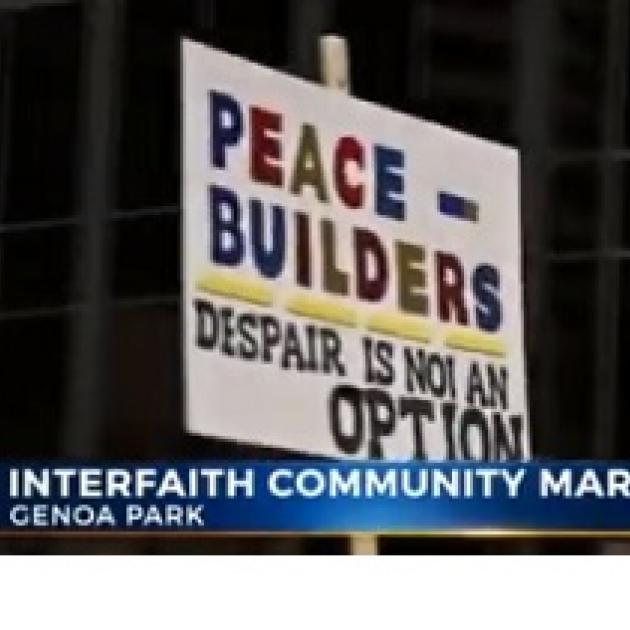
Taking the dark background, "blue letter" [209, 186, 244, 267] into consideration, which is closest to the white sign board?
"blue letter" [209, 186, 244, 267]

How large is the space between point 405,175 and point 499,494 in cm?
83

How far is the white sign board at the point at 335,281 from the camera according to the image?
4.59m

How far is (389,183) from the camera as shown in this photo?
4867 mm

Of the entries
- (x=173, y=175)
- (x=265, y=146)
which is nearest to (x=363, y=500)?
(x=265, y=146)

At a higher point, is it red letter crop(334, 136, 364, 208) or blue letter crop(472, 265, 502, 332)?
red letter crop(334, 136, 364, 208)

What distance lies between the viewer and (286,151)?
4.75m

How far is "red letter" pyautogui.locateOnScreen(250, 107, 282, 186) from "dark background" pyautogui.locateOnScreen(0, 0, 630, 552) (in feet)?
3.42

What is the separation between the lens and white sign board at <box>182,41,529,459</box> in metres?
4.59

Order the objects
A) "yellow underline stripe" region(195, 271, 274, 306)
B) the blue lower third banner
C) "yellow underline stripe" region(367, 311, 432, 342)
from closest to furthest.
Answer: "yellow underline stripe" region(195, 271, 274, 306) < "yellow underline stripe" region(367, 311, 432, 342) < the blue lower third banner

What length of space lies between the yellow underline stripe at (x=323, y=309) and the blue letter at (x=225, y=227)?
0.56 feet

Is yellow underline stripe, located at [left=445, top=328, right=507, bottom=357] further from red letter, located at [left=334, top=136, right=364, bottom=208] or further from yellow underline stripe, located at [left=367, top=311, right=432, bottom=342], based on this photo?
red letter, located at [left=334, top=136, right=364, bottom=208]

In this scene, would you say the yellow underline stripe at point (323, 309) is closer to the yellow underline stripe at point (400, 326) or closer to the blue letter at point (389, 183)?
the yellow underline stripe at point (400, 326)
